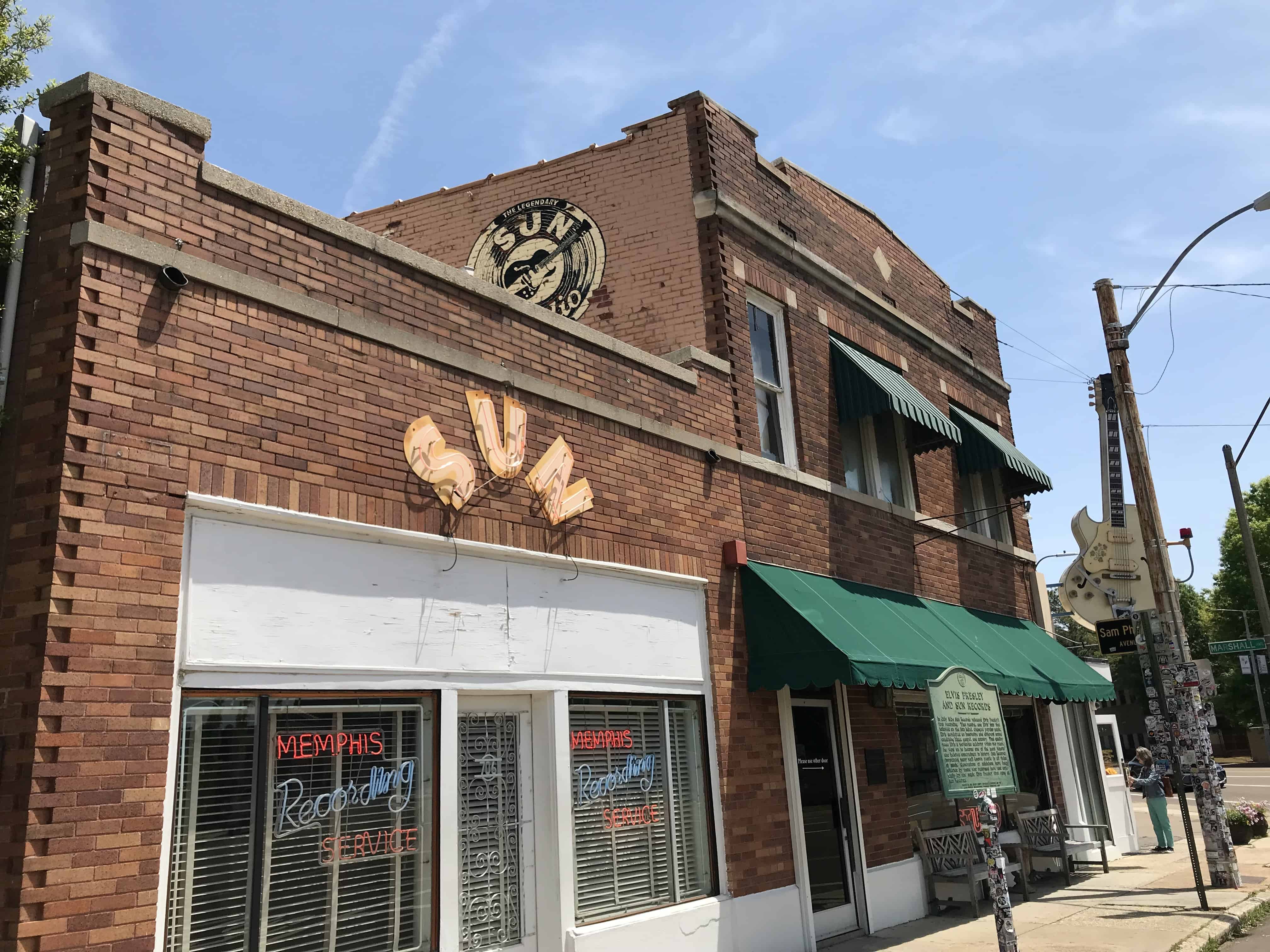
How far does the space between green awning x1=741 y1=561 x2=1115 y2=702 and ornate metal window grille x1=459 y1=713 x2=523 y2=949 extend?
2.96 m

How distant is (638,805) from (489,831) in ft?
5.21

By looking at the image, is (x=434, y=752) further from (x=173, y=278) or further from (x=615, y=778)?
(x=173, y=278)

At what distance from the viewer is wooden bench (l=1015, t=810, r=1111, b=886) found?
14188 millimetres

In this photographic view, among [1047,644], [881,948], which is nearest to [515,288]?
[881,948]

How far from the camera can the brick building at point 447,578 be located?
539 centimetres

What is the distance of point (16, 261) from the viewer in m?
5.83

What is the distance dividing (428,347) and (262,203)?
1.47 metres

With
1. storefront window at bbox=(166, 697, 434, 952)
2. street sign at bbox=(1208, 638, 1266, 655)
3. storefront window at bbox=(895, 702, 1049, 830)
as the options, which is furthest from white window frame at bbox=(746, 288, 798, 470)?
street sign at bbox=(1208, 638, 1266, 655)

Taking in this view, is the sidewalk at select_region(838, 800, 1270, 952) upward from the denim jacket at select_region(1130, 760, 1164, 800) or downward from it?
downward

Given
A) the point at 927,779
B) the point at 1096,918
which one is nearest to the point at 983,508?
the point at 927,779

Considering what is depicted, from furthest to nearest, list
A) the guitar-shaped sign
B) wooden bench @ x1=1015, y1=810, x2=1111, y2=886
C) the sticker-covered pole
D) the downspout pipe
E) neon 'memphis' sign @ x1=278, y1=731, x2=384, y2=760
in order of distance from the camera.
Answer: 1. the guitar-shaped sign
2. wooden bench @ x1=1015, y1=810, x2=1111, y2=886
3. the sticker-covered pole
4. neon 'memphis' sign @ x1=278, y1=731, x2=384, y2=760
5. the downspout pipe

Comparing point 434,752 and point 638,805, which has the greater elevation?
point 434,752

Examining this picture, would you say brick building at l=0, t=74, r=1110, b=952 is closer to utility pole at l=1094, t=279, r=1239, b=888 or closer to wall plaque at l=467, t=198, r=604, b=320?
wall plaque at l=467, t=198, r=604, b=320

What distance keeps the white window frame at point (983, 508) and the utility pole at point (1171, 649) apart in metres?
2.23
